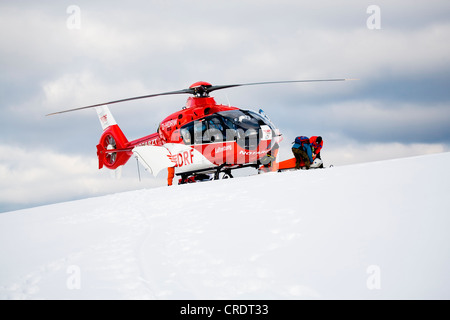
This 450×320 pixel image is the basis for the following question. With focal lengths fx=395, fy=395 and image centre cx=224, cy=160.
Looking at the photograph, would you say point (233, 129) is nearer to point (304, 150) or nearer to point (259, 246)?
point (304, 150)

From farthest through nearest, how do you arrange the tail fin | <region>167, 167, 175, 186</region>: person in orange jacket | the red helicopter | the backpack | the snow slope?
the tail fin → <region>167, 167, 175, 186</region>: person in orange jacket → the red helicopter → the backpack → the snow slope

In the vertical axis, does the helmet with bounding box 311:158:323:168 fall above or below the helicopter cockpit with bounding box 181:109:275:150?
below

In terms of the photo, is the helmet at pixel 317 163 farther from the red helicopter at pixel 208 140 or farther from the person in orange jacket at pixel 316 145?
the red helicopter at pixel 208 140

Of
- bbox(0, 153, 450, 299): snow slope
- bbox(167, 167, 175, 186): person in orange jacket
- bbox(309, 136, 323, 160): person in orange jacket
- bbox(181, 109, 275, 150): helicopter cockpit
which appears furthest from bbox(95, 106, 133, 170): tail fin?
bbox(0, 153, 450, 299): snow slope

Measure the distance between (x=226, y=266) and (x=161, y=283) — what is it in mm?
691

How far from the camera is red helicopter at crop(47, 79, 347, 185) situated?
1238cm

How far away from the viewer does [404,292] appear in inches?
135

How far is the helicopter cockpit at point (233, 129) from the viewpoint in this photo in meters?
12.3

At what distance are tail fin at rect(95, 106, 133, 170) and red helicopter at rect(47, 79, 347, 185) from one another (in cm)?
374

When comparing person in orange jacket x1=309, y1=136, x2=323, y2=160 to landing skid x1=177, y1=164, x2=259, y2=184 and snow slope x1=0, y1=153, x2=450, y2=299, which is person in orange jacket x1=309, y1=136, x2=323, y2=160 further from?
snow slope x1=0, y1=153, x2=450, y2=299

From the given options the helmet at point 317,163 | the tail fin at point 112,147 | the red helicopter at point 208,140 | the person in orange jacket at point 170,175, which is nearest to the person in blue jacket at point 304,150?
the helmet at point 317,163

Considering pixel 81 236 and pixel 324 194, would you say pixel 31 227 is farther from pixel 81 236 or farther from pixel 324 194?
pixel 324 194

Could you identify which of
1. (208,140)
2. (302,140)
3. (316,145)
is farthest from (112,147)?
(316,145)

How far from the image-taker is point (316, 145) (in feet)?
40.9
